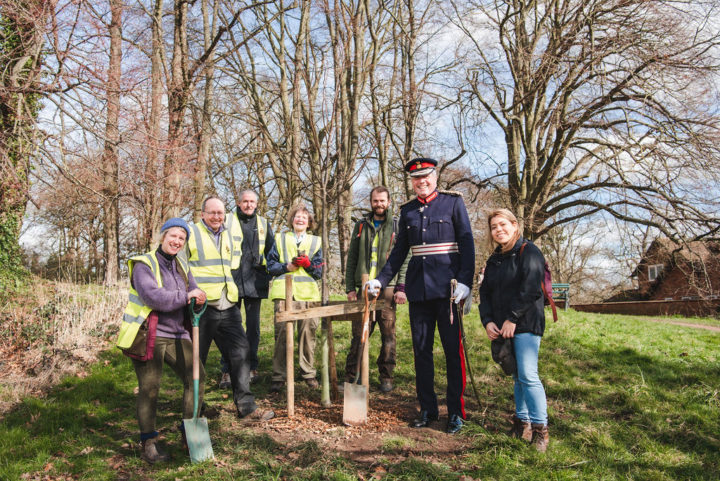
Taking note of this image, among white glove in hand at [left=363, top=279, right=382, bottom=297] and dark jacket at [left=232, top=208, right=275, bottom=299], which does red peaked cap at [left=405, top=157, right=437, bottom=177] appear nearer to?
white glove in hand at [left=363, top=279, right=382, bottom=297]

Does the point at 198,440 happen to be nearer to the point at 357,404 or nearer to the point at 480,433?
the point at 357,404

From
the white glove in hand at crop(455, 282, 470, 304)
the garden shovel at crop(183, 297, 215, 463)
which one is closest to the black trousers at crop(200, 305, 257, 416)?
the garden shovel at crop(183, 297, 215, 463)

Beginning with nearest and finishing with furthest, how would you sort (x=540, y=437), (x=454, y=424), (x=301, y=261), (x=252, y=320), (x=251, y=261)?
(x=540, y=437)
(x=454, y=424)
(x=301, y=261)
(x=251, y=261)
(x=252, y=320)

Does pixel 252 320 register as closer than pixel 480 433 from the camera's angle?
No

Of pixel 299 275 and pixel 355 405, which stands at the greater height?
pixel 299 275

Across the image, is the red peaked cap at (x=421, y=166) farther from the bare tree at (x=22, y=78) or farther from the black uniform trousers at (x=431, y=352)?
the bare tree at (x=22, y=78)

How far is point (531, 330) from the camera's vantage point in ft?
12.8

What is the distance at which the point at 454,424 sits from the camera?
Result: 4.27 meters

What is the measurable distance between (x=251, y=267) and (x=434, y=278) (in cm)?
226

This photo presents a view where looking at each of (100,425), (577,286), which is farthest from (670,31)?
(577,286)

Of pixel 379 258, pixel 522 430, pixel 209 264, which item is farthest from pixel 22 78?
pixel 522 430

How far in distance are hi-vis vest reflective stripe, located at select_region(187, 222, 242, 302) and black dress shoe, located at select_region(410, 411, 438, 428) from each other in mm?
2129

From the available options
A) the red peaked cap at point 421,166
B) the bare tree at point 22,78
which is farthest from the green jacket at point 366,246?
the bare tree at point 22,78

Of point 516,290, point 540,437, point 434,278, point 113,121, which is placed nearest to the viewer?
point 540,437
